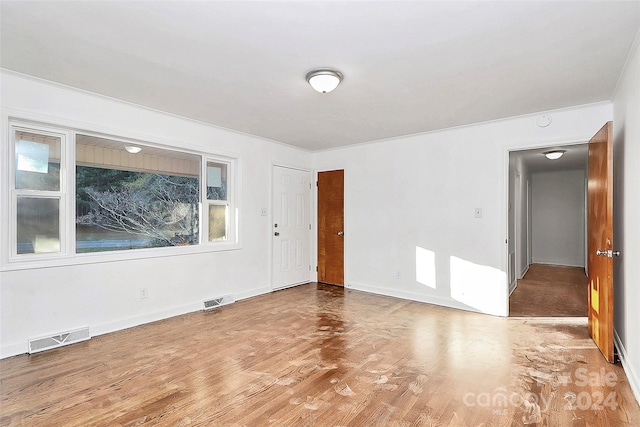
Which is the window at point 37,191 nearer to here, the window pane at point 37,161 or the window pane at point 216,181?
the window pane at point 37,161

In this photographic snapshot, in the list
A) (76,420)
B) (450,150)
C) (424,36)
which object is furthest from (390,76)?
(76,420)

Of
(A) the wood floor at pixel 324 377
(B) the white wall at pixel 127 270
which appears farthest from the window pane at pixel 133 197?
(A) the wood floor at pixel 324 377

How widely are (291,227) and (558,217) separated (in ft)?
22.6

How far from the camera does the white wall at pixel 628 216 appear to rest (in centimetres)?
234

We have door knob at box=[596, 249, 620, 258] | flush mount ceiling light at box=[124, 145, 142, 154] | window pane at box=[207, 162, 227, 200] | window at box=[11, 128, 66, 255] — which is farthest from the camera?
window pane at box=[207, 162, 227, 200]

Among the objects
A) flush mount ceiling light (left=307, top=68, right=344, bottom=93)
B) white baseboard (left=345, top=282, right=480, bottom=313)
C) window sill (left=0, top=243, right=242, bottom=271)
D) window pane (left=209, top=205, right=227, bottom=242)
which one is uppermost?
flush mount ceiling light (left=307, top=68, right=344, bottom=93)

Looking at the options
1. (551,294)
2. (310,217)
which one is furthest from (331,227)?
(551,294)

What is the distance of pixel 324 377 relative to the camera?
2.52 metres

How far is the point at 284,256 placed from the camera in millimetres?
5574

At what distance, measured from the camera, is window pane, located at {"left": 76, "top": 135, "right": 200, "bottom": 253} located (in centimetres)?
343

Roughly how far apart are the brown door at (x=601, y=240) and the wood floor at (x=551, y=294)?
93 cm

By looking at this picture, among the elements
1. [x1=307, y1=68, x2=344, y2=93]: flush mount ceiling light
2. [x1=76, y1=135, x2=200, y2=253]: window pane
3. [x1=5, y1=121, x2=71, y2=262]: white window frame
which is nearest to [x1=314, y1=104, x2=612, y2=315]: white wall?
[x1=307, y1=68, x2=344, y2=93]: flush mount ceiling light

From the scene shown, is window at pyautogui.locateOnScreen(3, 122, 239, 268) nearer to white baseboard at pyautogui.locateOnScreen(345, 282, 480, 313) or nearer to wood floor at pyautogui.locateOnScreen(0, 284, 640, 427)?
wood floor at pyautogui.locateOnScreen(0, 284, 640, 427)

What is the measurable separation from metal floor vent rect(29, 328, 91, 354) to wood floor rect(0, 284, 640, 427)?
10 centimetres
